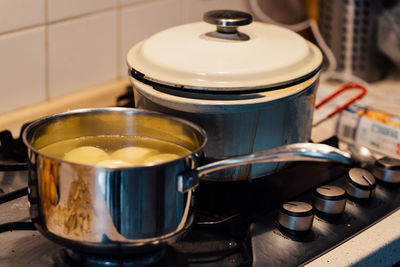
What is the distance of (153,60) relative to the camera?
736mm

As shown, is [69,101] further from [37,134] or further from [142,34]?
[37,134]

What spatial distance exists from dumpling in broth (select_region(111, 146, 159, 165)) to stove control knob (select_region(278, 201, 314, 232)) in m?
0.16

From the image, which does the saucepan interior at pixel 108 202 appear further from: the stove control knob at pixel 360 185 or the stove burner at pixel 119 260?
the stove control knob at pixel 360 185

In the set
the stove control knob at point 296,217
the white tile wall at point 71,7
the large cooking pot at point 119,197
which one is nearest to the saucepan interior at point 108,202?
the large cooking pot at point 119,197

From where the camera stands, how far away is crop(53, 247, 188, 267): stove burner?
0.64 meters

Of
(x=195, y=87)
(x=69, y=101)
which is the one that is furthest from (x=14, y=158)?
(x=195, y=87)

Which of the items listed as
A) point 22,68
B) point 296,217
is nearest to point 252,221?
point 296,217

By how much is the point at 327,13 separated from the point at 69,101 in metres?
0.52

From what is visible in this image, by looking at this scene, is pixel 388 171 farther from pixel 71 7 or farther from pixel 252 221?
pixel 71 7

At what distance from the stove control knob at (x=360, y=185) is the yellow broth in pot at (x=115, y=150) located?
0.23 meters

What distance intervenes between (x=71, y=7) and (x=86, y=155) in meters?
0.38

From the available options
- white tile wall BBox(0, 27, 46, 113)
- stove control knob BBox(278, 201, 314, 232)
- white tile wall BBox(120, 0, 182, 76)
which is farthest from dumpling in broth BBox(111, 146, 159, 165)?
white tile wall BBox(120, 0, 182, 76)

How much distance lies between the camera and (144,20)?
1.09 m

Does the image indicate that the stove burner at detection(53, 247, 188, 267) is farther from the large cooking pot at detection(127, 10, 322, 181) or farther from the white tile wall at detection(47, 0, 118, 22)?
the white tile wall at detection(47, 0, 118, 22)
